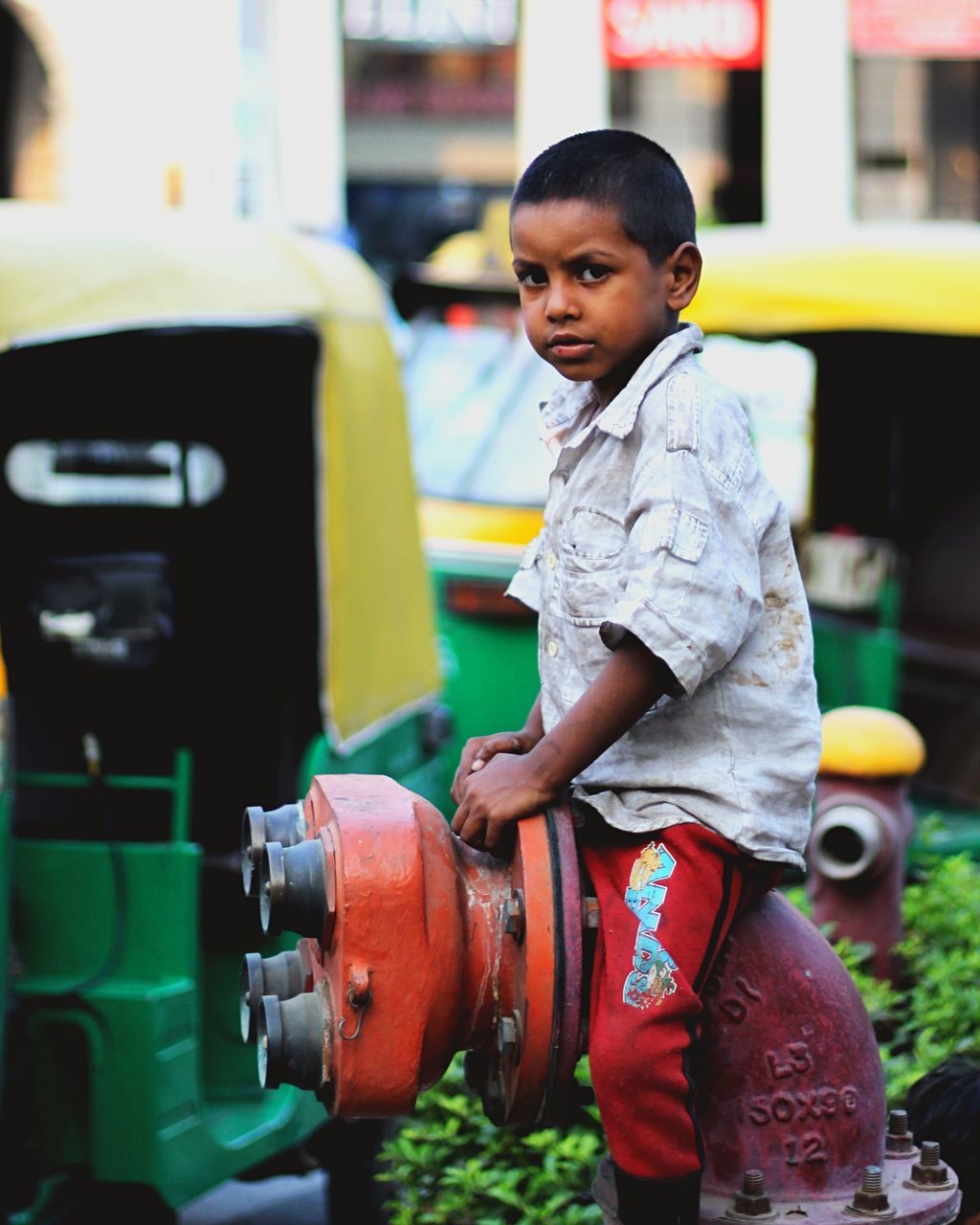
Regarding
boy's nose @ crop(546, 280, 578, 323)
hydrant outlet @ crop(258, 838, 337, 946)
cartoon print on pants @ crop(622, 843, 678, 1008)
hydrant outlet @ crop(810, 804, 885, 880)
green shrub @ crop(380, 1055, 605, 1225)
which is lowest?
green shrub @ crop(380, 1055, 605, 1225)

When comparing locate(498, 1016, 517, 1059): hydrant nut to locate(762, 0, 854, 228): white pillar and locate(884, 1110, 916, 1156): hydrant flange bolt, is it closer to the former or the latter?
locate(884, 1110, 916, 1156): hydrant flange bolt

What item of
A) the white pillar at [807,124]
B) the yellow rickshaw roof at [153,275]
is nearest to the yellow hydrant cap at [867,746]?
the yellow rickshaw roof at [153,275]

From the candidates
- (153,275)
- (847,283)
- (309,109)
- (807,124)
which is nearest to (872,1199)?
(153,275)

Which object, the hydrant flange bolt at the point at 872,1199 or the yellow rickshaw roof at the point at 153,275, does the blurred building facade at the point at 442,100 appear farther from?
the hydrant flange bolt at the point at 872,1199

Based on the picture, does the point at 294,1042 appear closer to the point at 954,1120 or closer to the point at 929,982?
the point at 954,1120

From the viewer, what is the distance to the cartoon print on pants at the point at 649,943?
7.18ft

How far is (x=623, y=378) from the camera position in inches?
93.8

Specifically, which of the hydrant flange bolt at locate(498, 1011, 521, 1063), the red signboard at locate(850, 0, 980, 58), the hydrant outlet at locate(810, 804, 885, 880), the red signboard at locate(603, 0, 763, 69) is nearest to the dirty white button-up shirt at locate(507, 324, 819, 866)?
the hydrant flange bolt at locate(498, 1011, 521, 1063)

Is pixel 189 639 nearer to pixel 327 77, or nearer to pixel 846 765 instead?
pixel 846 765

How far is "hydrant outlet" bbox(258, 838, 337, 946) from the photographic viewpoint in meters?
2.13

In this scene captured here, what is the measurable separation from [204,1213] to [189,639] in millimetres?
1573

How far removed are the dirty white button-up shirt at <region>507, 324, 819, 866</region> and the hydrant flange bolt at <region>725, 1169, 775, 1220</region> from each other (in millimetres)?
364

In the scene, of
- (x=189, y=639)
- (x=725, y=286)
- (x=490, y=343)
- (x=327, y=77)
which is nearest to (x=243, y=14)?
(x=327, y=77)

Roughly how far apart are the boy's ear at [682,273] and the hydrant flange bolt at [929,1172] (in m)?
1.06
